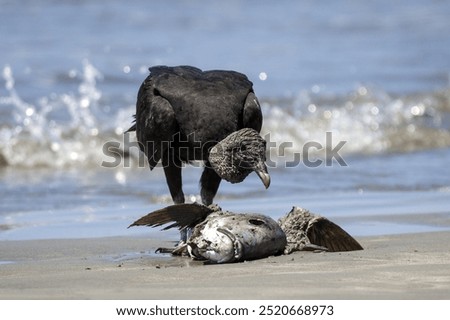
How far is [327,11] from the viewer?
62.7 feet

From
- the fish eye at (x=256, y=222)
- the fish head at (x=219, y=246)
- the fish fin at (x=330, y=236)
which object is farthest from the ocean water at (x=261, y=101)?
the fish head at (x=219, y=246)

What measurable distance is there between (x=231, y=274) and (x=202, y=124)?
120 centimetres

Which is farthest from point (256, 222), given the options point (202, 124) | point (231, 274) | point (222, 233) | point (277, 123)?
point (277, 123)

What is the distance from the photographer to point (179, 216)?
5.11 metres

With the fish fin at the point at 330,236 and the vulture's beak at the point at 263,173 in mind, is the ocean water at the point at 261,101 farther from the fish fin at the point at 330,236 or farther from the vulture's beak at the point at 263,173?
the vulture's beak at the point at 263,173

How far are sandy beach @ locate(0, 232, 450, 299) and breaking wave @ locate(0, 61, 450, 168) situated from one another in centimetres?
435

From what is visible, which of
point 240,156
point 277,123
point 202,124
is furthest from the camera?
point 277,123

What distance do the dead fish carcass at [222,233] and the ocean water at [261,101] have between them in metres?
1.02

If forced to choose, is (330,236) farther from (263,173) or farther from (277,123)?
(277,123)

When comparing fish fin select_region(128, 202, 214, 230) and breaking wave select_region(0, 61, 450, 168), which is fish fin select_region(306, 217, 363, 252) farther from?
breaking wave select_region(0, 61, 450, 168)

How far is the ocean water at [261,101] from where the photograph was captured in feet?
23.6

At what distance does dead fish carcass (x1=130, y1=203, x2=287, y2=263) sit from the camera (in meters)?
Result: 4.85

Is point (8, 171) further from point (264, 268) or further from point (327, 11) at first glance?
point (327, 11)

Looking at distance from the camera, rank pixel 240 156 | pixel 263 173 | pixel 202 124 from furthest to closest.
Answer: pixel 202 124, pixel 240 156, pixel 263 173
